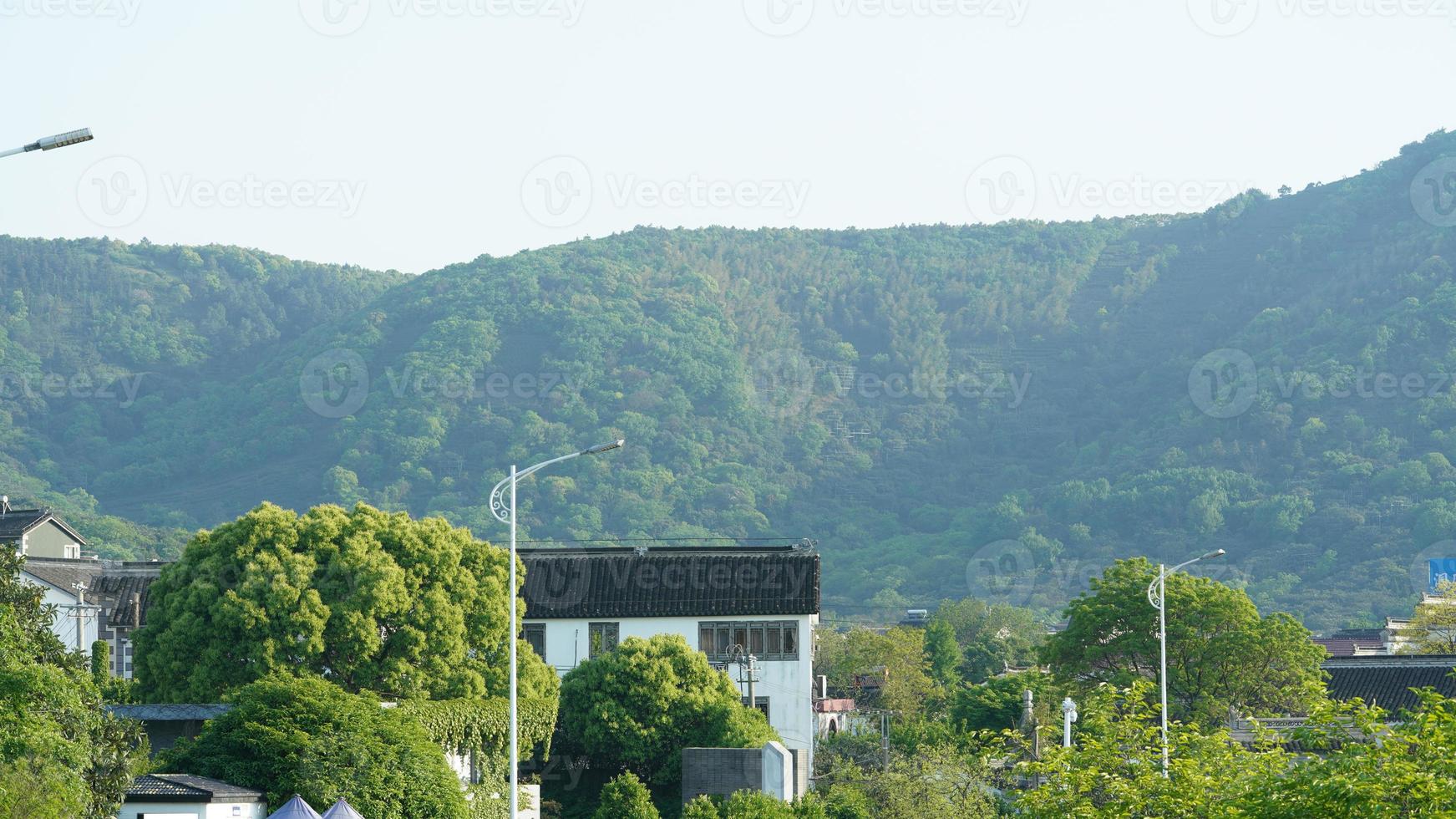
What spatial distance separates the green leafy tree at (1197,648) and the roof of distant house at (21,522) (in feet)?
144

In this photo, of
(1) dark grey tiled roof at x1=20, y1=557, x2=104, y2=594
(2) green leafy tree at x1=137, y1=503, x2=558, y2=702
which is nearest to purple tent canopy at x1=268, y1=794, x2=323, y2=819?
(2) green leafy tree at x1=137, y1=503, x2=558, y2=702

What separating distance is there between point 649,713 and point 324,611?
44.0ft

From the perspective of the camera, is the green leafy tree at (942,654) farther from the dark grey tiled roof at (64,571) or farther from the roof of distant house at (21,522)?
the dark grey tiled roof at (64,571)

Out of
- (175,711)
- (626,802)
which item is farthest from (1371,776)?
(626,802)

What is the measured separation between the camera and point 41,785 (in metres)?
25.9

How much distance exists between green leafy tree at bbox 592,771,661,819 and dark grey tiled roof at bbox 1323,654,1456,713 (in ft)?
85.0

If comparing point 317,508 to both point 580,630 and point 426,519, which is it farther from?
point 580,630

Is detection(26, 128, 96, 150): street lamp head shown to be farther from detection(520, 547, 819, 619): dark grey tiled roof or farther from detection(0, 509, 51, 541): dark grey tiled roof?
detection(0, 509, 51, 541): dark grey tiled roof

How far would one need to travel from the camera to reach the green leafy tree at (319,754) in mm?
35469

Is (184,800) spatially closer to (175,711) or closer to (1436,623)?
(175,711)

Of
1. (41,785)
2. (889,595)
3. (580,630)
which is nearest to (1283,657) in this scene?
(580,630)

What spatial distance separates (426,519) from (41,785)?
23.5 m

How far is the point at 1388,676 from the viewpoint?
61844 millimetres

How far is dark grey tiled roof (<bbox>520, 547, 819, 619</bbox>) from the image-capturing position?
66500 millimetres
